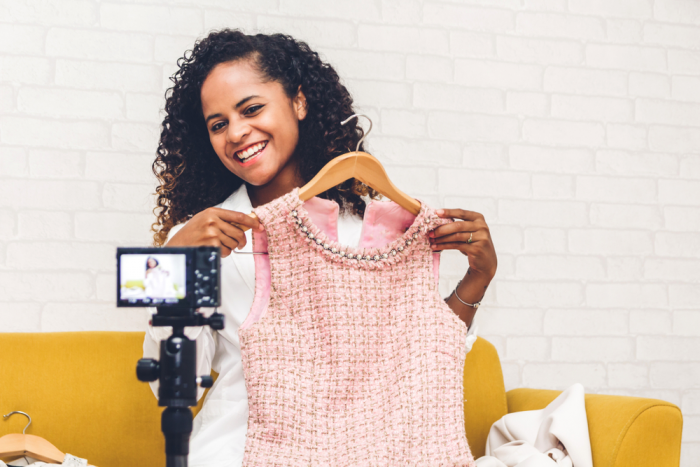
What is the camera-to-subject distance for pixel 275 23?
185 cm

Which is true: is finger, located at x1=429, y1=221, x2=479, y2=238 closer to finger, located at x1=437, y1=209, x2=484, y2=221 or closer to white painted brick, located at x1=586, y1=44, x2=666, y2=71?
finger, located at x1=437, y1=209, x2=484, y2=221

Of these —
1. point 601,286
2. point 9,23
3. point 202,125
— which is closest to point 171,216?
point 202,125

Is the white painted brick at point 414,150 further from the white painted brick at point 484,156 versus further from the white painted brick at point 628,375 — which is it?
the white painted brick at point 628,375

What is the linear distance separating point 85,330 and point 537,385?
4.71ft

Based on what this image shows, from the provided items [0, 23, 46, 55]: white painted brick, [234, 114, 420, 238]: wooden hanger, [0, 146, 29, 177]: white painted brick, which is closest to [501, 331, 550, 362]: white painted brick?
[234, 114, 420, 238]: wooden hanger

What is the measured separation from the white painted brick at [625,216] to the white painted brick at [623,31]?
22.8 inches

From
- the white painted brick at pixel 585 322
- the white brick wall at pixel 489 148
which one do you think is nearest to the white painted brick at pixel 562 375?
the white brick wall at pixel 489 148

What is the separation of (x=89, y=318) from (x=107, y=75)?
0.73m

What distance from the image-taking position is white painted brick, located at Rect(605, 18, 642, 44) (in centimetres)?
207

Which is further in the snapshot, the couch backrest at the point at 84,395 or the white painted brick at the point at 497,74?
the white painted brick at the point at 497,74

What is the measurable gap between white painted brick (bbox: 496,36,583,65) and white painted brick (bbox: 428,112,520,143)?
0.73ft

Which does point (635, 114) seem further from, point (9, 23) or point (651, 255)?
point (9, 23)

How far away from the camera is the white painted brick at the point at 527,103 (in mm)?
1996

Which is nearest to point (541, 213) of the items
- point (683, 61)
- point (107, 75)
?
point (683, 61)
